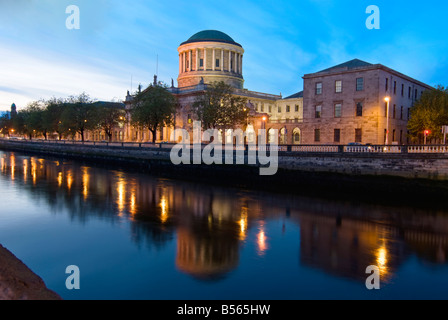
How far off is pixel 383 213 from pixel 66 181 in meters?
29.2

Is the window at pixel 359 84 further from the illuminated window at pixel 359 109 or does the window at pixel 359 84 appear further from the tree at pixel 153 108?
the tree at pixel 153 108

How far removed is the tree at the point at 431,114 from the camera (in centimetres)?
4403

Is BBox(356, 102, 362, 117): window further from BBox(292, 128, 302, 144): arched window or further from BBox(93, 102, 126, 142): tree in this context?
BBox(93, 102, 126, 142): tree

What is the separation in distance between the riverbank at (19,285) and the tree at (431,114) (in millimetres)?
45792

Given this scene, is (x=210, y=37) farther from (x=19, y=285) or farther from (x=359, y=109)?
(x=19, y=285)

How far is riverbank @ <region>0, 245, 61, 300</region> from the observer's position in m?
8.15

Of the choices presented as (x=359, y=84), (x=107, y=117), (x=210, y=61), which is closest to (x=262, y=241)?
(x=359, y=84)

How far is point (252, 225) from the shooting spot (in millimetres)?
19109

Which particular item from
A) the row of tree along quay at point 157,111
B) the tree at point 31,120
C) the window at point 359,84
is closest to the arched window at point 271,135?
the row of tree along quay at point 157,111

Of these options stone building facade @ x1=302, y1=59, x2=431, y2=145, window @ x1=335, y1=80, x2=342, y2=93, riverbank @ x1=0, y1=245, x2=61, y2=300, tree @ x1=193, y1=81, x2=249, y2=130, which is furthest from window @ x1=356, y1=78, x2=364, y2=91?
riverbank @ x1=0, y1=245, x2=61, y2=300

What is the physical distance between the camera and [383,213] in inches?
863
